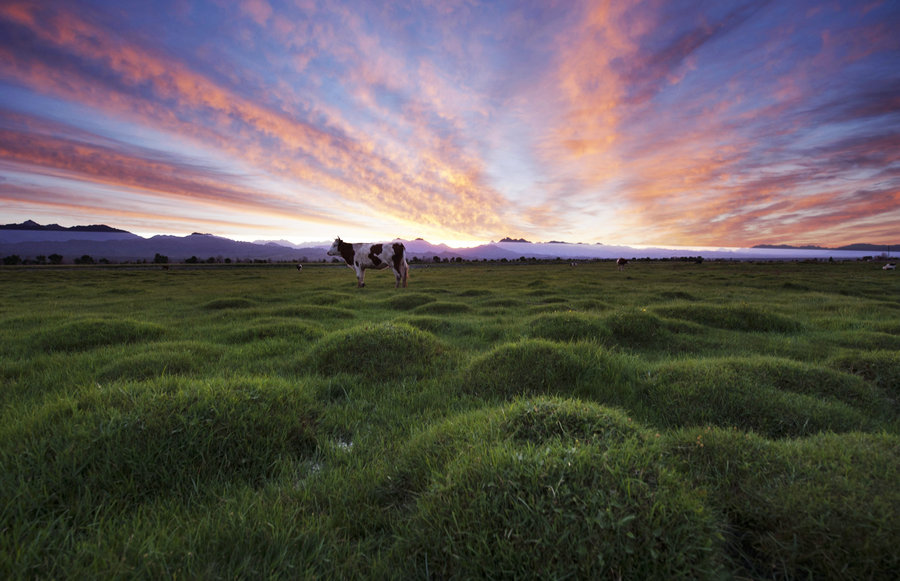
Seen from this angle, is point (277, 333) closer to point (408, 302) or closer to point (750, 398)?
point (408, 302)

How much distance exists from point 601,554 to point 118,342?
985 cm

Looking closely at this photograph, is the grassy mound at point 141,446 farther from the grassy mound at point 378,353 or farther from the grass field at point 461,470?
the grassy mound at point 378,353

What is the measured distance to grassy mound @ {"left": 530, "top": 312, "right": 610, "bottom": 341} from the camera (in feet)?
24.3

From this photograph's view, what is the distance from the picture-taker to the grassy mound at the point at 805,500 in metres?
2.01

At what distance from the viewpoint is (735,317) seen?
9.20 meters

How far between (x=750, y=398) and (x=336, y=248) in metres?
25.0

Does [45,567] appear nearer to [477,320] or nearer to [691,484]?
[691,484]

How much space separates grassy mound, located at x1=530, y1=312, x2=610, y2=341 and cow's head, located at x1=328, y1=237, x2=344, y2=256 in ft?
66.2

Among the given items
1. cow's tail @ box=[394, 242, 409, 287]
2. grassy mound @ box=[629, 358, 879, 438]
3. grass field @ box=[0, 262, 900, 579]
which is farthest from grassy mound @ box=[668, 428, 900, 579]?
cow's tail @ box=[394, 242, 409, 287]

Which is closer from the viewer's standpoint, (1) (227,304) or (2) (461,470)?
(2) (461,470)

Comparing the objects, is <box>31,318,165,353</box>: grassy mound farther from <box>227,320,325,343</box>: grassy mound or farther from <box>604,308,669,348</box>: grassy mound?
<box>604,308,669,348</box>: grassy mound

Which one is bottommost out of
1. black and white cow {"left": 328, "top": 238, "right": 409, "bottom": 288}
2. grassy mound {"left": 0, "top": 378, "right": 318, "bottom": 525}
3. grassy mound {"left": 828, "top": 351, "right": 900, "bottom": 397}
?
grassy mound {"left": 0, "top": 378, "right": 318, "bottom": 525}

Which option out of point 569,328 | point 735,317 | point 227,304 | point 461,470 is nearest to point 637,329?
point 569,328

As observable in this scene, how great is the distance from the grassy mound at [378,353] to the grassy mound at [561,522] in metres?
3.29
